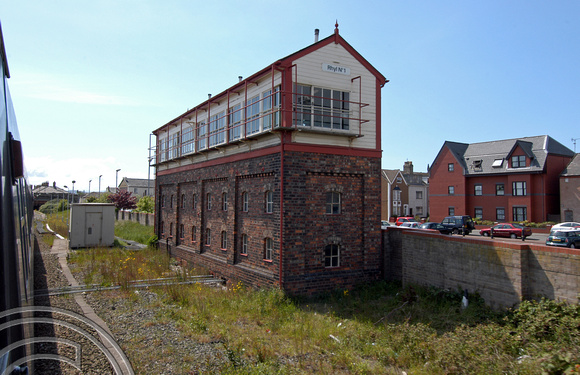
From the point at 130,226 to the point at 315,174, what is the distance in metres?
30.2

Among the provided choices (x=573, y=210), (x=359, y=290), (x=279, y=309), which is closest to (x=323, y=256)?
(x=359, y=290)

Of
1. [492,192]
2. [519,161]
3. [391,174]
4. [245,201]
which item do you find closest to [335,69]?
[245,201]

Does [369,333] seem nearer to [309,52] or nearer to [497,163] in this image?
[309,52]

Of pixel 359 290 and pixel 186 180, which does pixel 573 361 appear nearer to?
pixel 359 290

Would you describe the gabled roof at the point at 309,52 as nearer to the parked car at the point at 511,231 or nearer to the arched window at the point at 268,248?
the arched window at the point at 268,248

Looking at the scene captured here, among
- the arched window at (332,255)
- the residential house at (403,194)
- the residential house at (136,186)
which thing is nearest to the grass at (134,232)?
the arched window at (332,255)

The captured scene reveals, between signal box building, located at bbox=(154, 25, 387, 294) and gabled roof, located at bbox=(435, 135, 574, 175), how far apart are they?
3131cm

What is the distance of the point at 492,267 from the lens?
1058 centimetres

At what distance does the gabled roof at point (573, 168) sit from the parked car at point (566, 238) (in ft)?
57.1

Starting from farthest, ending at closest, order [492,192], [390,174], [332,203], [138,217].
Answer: [390,174], [492,192], [138,217], [332,203]

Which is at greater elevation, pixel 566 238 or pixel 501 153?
pixel 501 153

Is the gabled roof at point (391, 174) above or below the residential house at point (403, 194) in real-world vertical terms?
above

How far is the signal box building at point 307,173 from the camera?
41.9 feet

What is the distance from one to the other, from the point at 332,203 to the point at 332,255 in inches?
76.0
